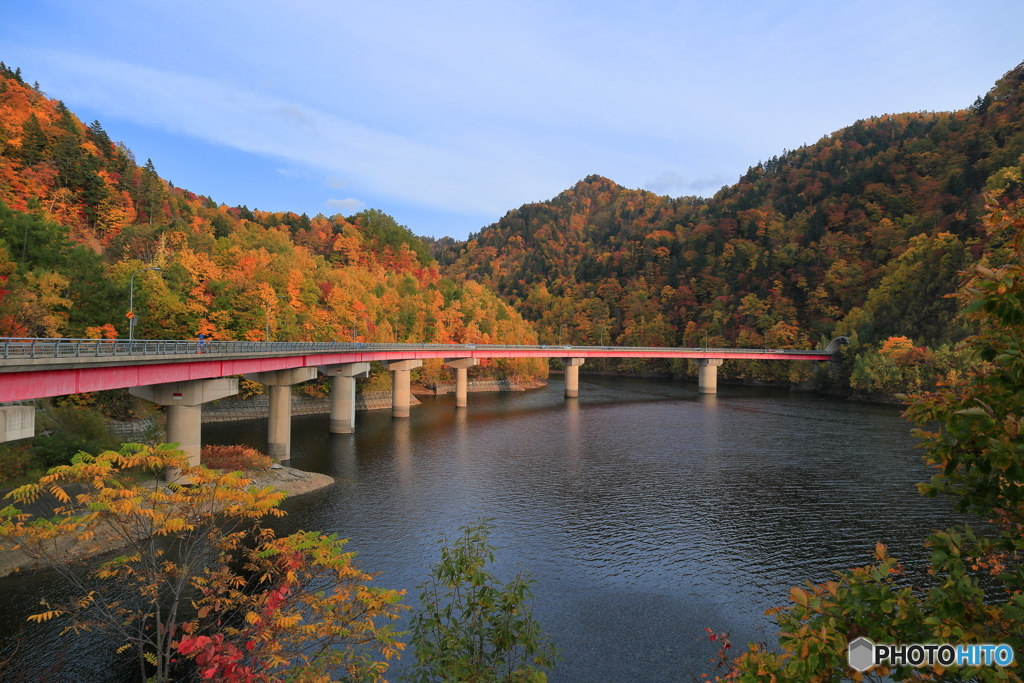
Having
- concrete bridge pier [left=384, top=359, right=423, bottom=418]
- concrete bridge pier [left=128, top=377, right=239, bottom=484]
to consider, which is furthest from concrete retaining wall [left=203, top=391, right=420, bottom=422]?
concrete bridge pier [left=128, top=377, right=239, bottom=484]

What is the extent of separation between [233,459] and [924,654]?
44.1 meters

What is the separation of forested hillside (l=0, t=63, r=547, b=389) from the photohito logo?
2192 inches

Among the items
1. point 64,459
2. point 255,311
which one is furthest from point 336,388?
point 64,459

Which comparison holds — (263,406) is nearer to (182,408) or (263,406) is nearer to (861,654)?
(182,408)

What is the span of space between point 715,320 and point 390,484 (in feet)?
454

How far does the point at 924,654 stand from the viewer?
676 centimetres

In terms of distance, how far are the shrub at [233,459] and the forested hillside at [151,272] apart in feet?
56.7

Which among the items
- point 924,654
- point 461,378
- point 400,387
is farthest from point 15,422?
point 461,378

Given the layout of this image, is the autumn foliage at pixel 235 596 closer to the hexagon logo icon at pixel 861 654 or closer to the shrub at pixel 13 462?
the hexagon logo icon at pixel 861 654

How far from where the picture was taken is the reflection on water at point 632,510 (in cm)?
2405

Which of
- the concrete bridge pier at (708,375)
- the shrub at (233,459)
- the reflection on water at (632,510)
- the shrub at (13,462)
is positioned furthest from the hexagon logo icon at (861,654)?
the concrete bridge pier at (708,375)

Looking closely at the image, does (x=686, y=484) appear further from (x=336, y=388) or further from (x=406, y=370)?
(x=406, y=370)

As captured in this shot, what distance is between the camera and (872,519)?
118 feet

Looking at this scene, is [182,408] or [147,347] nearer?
[147,347]
